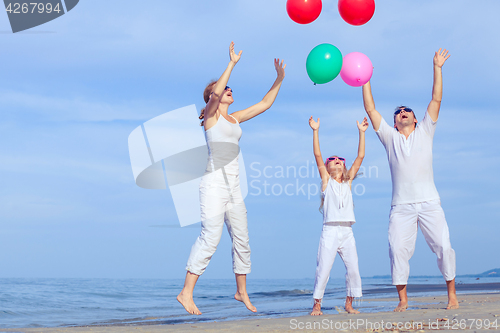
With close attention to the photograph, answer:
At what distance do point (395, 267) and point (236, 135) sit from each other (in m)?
2.17

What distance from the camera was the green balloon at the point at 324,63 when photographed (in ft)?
15.5

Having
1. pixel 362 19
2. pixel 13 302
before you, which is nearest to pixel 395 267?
pixel 362 19

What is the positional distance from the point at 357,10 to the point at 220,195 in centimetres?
262

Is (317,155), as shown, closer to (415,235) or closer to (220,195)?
(220,195)

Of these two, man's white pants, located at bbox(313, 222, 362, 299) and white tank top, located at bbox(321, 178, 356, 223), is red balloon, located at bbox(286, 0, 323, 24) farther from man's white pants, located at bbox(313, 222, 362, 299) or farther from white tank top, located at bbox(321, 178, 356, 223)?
man's white pants, located at bbox(313, 222, 362, 299)

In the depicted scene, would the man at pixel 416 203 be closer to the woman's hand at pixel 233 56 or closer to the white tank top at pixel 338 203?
the white tank top at pixel 338 203

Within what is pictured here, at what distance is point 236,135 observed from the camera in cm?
469

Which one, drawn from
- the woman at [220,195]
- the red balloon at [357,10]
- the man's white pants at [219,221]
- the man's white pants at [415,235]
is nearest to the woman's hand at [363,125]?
the man's white pants at [415,235]

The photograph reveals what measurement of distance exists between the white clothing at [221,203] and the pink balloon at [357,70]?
4.51 feet

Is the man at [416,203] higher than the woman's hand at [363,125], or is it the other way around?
the woman's hand at [363,125]

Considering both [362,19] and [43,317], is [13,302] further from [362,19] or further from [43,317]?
[362,19]

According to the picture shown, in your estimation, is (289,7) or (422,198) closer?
(422,198)

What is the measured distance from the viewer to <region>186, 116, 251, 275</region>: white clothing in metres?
4.43

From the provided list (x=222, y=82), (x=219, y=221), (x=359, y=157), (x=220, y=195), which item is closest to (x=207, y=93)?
(x=222, y=82)
